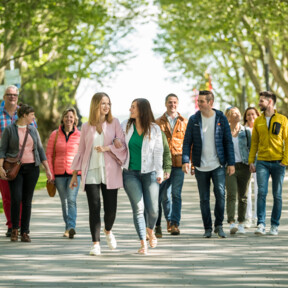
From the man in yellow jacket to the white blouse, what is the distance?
2.70 meters

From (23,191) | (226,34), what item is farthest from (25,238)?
(226,34)

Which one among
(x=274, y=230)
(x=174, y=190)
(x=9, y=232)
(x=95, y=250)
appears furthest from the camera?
(x=174, y=190)

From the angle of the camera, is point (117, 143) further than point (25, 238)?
No

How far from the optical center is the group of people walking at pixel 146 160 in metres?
9.43

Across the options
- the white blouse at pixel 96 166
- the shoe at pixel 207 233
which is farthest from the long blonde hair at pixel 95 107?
the shoe at pixel 207 233

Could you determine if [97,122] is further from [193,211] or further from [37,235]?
[193,211]

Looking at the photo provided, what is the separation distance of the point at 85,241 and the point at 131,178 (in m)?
1.51

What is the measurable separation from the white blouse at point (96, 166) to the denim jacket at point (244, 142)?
305 centimetres

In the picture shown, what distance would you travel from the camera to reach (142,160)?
372 inches

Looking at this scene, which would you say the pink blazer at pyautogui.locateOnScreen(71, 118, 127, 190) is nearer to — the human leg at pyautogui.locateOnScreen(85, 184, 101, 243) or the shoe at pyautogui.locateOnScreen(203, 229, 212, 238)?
the human leg at pyautogui.locateOnScreen(85, 184, 101, 243)

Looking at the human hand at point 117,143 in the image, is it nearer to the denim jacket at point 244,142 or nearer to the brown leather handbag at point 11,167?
the brown leather handbag at point 11,167

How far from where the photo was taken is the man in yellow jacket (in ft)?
36.3

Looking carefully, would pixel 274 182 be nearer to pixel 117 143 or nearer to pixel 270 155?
pixel 270 155

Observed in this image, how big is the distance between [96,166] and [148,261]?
4.49ft
